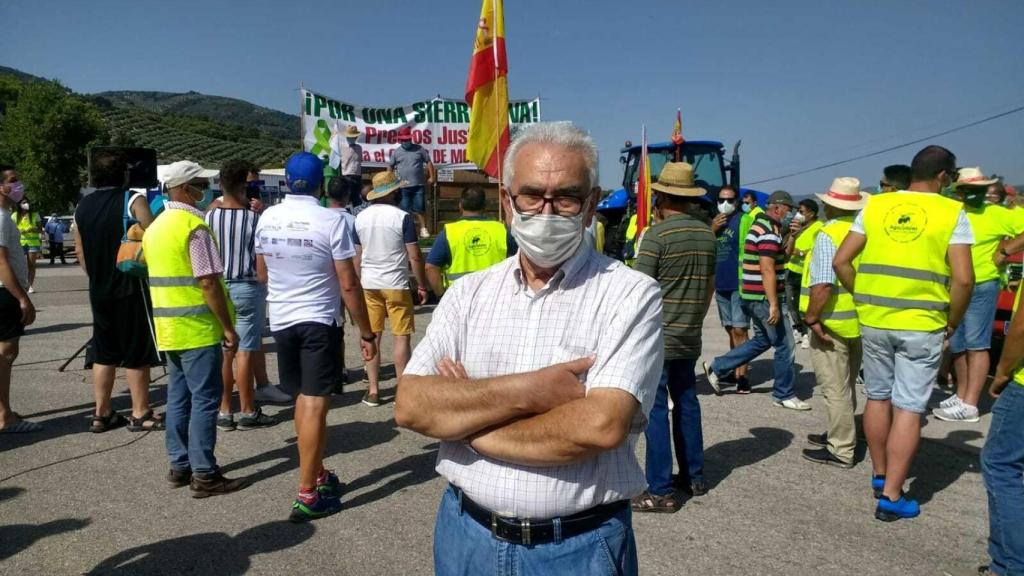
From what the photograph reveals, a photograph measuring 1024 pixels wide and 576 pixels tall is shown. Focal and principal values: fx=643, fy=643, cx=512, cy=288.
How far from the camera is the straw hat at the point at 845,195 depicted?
496cm

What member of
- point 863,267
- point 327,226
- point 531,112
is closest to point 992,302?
point 863,267

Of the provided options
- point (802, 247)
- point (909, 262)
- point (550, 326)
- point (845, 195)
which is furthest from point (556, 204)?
point (802, 247)

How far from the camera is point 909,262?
12.6ft

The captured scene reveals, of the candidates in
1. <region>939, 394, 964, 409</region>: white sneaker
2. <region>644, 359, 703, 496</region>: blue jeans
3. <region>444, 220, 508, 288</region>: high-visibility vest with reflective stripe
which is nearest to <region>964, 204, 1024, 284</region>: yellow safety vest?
<region>939, 394, 964, 409</region>: white sneaker

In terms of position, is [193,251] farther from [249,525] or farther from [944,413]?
[944,413]

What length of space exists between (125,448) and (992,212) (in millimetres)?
7950

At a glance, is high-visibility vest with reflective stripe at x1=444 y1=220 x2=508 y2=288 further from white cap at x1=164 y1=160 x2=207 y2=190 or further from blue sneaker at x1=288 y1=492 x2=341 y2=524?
blue sneaker at x1=288 y1=492 x2=341 y2=524

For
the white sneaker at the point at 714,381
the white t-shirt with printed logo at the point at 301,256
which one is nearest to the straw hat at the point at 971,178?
the white sneaker at the point at 714,381

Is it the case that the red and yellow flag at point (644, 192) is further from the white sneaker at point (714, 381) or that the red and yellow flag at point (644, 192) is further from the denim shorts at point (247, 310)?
the denim shorts at point (247, 310)

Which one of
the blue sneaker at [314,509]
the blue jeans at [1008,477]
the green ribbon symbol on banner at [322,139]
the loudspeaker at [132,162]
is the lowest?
the blue sneaker at [314,509]

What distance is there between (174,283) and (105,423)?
2.17m

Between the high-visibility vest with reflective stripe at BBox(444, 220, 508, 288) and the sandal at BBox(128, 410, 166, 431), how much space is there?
2809 millimetres

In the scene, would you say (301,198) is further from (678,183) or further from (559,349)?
(559,349)

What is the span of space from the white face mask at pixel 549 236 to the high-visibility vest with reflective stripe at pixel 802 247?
13.6 feet
